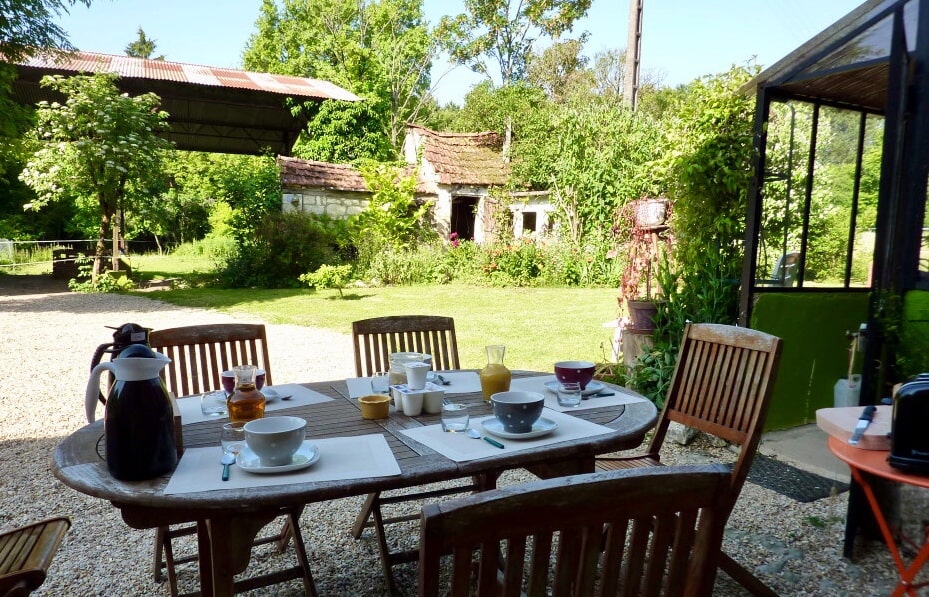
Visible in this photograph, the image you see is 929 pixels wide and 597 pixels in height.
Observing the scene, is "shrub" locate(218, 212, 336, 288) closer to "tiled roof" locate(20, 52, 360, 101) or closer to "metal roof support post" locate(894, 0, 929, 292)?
"tiled roof" locate(20, 52, 360, 101)

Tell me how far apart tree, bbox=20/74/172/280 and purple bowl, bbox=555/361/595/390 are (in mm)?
10745

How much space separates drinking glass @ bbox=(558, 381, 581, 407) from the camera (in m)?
2.09

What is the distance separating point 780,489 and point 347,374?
143 inches

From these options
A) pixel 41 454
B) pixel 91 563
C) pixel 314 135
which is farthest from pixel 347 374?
pixel 314 135

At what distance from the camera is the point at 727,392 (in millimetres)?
2221

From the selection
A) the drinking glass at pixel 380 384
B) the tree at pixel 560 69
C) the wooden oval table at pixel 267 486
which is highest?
the tree at pixel 560 69

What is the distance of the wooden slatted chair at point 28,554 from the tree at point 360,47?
2039 cm

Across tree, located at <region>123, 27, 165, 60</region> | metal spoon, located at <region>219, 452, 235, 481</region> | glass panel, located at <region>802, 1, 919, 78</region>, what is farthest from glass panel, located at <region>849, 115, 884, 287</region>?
tree, located at <region>123, 27, 165, 60</region>

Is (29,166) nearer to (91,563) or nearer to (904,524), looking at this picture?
(91,563)

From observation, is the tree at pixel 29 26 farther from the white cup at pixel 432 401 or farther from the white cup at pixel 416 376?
the white cup at pixel 432 401

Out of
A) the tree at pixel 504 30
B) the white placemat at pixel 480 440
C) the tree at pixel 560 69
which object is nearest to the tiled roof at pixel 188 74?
the tree at pixel 504 30

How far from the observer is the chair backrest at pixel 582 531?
0.77 meters

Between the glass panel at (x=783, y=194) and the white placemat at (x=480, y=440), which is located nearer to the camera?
the white placemat at (x=480, y=440)

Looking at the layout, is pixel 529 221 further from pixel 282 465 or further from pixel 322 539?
pixel 282 465
